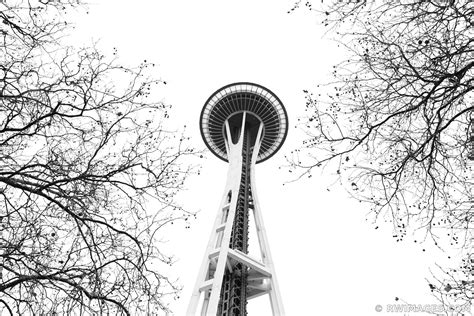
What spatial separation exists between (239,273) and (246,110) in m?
16.6

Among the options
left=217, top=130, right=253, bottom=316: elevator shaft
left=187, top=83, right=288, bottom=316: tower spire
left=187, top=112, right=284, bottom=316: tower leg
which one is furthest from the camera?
left=217, top=130, right=253, bottom=316: elevator shaft

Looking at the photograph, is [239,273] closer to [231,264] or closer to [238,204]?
[231,264]

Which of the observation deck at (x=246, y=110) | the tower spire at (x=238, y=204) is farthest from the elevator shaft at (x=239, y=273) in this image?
the observation deck at (x=246, y=110)

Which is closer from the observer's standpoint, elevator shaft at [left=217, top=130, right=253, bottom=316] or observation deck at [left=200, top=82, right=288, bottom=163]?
elevator shaft at [left=217, top=130, right=253, bottom=316]

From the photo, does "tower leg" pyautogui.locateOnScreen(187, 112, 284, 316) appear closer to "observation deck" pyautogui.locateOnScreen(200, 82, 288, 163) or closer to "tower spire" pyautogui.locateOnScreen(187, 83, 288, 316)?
"tower spire" pyautogui.locateOnScreen(187, 83, 288, 316)

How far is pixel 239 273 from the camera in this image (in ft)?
86.5

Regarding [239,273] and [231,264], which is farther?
[231,264]

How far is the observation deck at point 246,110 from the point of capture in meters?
38.7

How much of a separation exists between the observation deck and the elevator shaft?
7.69 m

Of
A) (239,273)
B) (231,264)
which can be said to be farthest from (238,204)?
(239,273)

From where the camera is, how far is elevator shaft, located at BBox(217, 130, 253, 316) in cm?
2456

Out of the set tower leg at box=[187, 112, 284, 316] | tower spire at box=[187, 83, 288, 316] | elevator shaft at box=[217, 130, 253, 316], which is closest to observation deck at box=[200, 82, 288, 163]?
tower spire at box=[187, 83, 288, 316]

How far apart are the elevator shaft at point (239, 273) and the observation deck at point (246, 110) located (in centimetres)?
769

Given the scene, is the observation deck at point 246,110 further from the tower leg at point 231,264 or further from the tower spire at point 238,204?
the tower leg at point 231,264
